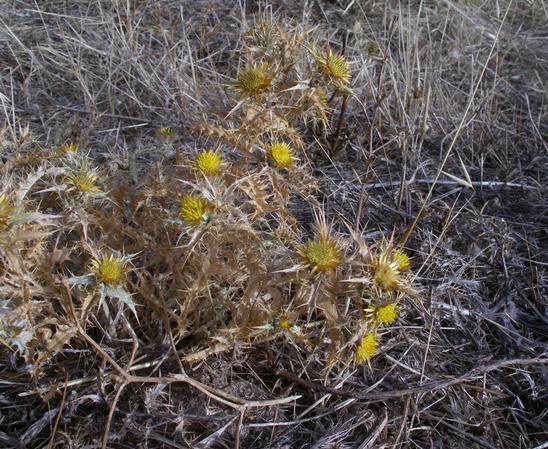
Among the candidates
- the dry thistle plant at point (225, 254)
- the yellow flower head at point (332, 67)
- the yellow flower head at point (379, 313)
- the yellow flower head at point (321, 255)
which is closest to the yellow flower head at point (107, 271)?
the dry thistle plant at point (225, 254)

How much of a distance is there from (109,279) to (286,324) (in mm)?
517

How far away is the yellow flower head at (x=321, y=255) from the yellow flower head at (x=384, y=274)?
11 centimetres

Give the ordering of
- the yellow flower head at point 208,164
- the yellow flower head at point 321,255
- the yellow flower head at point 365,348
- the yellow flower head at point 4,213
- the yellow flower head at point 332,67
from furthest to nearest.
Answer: the yellow flower head at point 332,67
the yellow flower head at point 208,164
the yellow flower head at point 365,348
the yellow flower head at point 321,255
the yellow flower head at point 4,213

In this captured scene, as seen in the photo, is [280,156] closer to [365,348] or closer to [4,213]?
[365,348]

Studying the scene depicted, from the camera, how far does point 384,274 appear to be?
1393 mm

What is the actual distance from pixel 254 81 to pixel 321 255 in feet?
2.16

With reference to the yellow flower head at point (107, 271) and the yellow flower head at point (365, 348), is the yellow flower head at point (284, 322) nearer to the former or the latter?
the yellow flower head at point (365, 348)

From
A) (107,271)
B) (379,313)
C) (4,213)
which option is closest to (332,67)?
(379,313)

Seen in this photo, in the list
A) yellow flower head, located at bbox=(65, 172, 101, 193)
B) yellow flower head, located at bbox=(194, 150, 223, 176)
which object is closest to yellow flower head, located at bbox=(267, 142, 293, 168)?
yellow flower head, located at bbox=(194, 150, 223, 176)

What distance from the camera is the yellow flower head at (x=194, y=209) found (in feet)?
4.63

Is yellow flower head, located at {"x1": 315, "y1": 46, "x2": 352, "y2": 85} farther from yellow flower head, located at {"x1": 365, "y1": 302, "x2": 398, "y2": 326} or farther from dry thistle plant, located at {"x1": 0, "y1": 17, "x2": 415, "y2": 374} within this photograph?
yellow flower head, located at {"x1": 365, "y1": 302, "x2": 398, "y2": 326}

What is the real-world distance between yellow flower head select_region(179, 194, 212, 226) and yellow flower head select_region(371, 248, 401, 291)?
482 millimetres

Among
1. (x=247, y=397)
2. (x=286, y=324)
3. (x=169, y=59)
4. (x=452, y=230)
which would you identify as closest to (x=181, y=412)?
(x=247, y=397)

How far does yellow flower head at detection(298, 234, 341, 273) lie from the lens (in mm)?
1369
